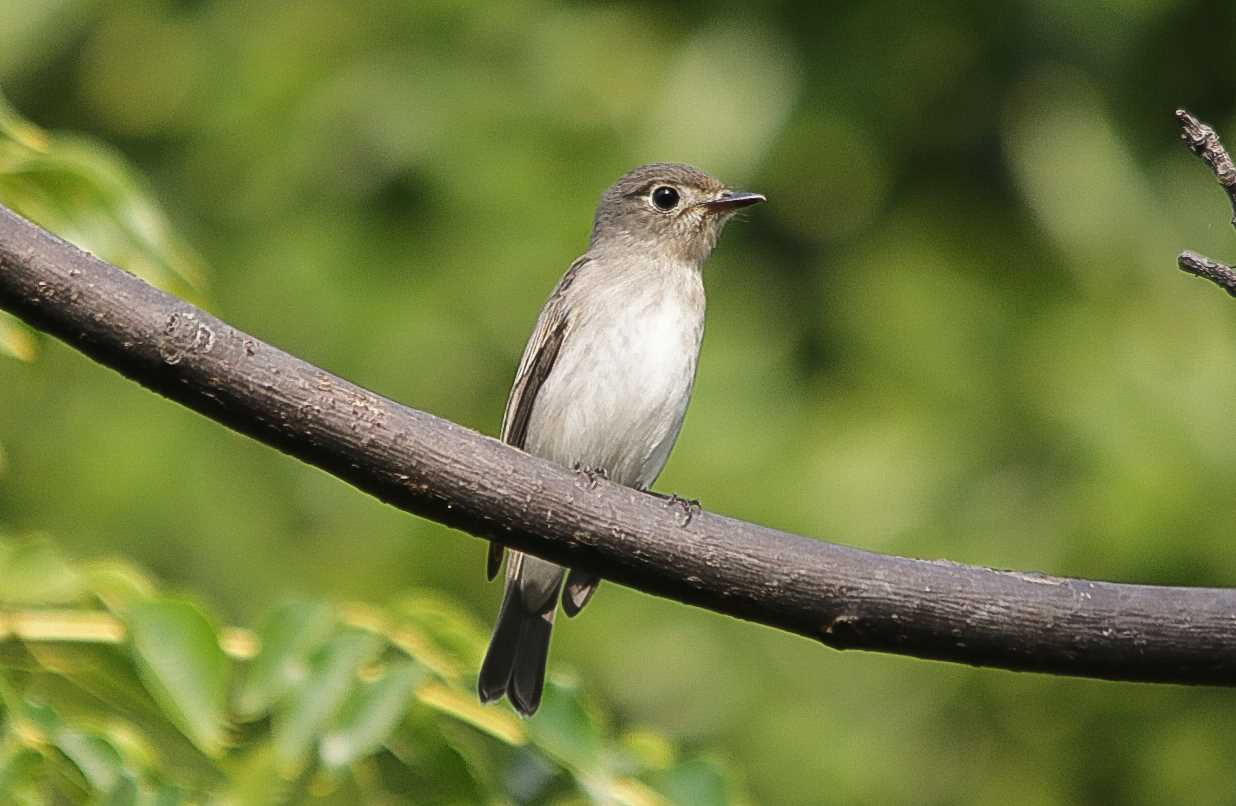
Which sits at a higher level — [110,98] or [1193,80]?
[1193,80]

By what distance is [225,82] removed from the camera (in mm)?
7414

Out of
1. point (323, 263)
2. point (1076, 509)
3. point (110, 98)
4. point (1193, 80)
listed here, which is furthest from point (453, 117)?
point (1193, 80)

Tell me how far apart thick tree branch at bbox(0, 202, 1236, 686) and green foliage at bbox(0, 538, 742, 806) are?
0.55 meters

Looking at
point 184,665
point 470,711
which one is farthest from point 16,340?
point 470,711

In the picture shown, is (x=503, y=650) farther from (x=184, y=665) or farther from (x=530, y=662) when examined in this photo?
(x=184, y=665)

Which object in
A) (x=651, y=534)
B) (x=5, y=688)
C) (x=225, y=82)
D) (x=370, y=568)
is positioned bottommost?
(x=370, y=568)

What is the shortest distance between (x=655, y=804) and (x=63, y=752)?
107cm

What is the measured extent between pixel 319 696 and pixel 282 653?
0.11 m

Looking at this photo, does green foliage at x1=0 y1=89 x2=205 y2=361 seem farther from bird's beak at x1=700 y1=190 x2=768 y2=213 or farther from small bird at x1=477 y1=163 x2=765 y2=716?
bird's beak at x1=700 y1=190 x2=768 y2=213

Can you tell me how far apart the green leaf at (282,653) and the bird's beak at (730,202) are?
2430 millimetres

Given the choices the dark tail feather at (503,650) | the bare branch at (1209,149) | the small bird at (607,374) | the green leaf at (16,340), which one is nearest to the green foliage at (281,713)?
the green leaf at (16,340)

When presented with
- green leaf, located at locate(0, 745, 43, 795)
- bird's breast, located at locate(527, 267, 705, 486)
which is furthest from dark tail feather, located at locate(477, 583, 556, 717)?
green leaf, located at locate(0, 745, 43, 795)

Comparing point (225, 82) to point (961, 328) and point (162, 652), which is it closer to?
point (961, 328)

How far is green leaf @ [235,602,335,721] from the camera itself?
312 centimetres
